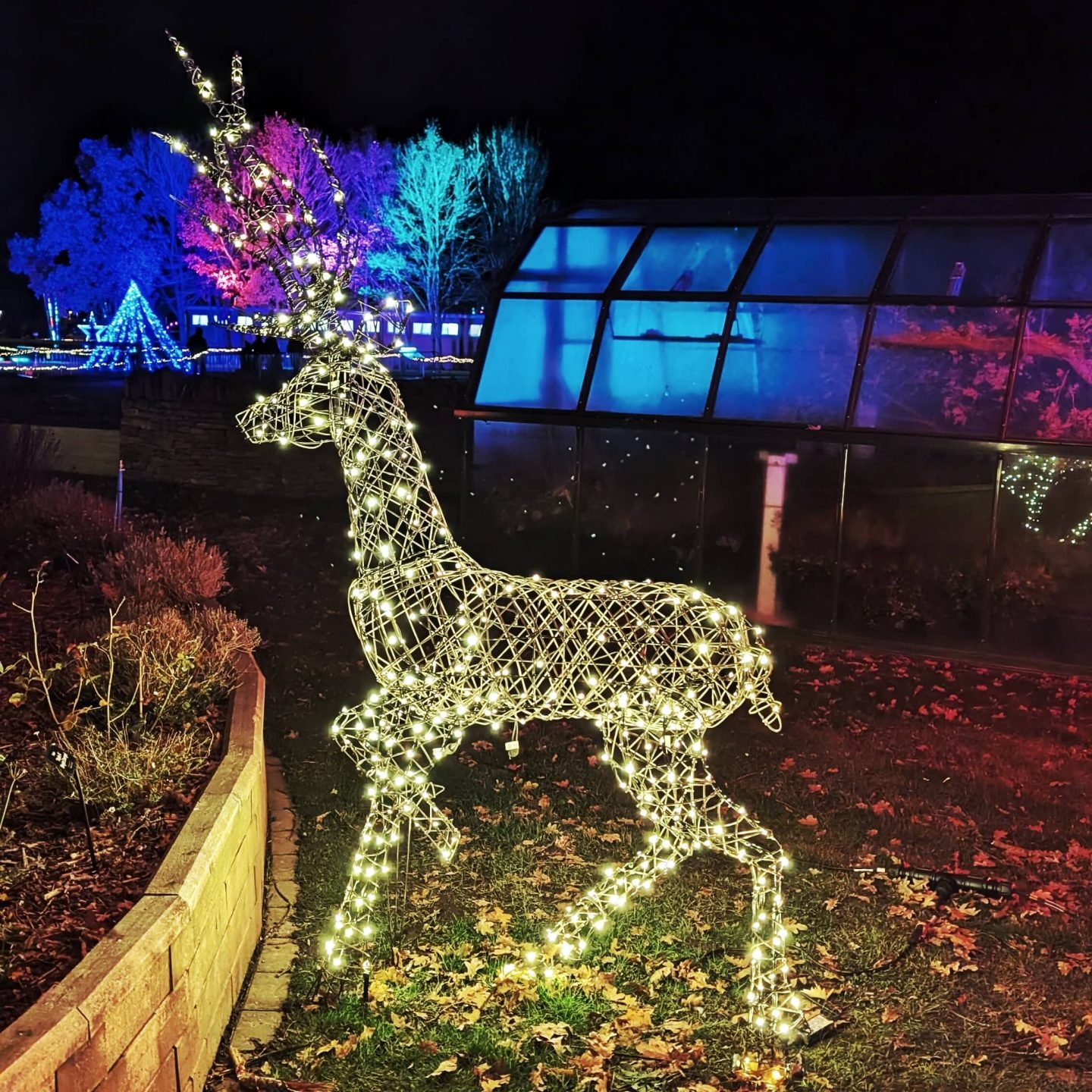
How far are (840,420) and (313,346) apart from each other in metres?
6.31

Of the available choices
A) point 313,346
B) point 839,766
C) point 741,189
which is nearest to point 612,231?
point 839,766

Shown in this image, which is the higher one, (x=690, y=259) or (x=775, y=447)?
(x=690, y=259)

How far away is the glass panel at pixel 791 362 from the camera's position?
977cm

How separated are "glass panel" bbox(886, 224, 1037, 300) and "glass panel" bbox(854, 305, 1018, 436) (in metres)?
0.22

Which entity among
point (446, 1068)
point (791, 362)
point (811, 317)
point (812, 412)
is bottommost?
point (446, 1068)

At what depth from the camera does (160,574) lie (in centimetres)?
712

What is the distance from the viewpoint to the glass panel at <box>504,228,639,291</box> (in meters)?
11.0

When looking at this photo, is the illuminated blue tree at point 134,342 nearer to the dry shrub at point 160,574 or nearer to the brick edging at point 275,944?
the dry shrub at point 160,574

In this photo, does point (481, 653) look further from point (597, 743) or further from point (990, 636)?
point (990, 636)

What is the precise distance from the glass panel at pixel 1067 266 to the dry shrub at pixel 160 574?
24.1 feet

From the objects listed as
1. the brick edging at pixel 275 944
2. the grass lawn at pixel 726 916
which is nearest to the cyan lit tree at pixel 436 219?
the grass lawn at pixel 726 916

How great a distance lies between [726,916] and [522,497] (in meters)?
6.76

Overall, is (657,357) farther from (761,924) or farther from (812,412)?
(761,924)

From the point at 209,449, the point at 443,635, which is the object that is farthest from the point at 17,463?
the point at 443,635
